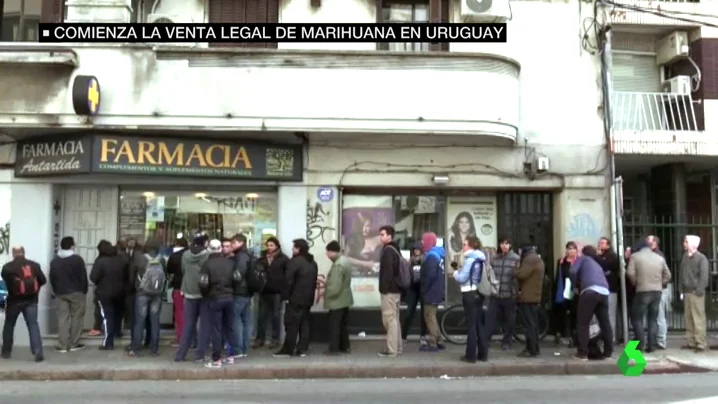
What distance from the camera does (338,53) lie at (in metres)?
10.9

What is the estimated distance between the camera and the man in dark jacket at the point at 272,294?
10727 millimetres

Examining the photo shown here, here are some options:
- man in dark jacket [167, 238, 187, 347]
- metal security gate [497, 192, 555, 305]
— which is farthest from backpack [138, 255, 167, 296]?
metal security gate [497, 192, 555, 305]

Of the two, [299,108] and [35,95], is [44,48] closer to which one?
[35,95]

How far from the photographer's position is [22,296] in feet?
32.7

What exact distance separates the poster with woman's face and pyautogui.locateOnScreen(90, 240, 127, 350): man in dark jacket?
12.9 ft

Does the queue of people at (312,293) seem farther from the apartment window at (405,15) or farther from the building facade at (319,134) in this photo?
the apartment window at (405,15)

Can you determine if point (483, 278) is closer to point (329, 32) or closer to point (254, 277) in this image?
point (254, 277)

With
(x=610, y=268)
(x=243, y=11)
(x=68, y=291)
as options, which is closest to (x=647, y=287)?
(x=610, y=268)

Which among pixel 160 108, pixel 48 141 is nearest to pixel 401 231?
pixel 160 108

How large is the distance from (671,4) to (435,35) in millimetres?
4663

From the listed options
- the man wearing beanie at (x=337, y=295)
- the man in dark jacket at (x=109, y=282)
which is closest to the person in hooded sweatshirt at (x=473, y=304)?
the man wearing beanie at (x=337, y=295)

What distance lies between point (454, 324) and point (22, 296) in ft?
23.4

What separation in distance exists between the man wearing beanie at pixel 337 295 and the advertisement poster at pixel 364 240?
5.40 feet

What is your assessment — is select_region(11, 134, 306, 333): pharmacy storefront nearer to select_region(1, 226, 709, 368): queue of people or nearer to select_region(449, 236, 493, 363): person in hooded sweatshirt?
select_region(1, 226, 709, 368): queue of people
